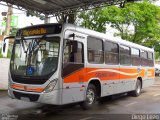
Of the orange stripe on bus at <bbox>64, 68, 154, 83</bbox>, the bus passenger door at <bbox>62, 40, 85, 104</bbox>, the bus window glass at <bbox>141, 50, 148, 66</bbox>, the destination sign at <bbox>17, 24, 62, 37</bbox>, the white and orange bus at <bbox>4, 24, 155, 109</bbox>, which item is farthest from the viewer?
the bus window glass at <bbox>141, 50, 148, 66</bbox>

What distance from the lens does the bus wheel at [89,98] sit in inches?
377

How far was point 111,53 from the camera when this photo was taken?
1129 cm

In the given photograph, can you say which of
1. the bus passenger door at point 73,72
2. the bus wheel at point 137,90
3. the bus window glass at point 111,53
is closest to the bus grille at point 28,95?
the bus passenger door at point 73,72

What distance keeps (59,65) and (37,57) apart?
0.81m

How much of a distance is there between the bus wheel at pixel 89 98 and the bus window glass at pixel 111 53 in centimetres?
145

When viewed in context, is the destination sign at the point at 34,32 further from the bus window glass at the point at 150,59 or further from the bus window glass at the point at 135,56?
the bus window glass at the point at 150,59

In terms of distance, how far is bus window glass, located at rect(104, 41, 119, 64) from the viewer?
10891 millimetres

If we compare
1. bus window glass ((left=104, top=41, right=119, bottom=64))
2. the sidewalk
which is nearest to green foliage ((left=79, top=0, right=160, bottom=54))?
the sidewalk

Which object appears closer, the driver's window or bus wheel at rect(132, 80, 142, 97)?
the driver's window

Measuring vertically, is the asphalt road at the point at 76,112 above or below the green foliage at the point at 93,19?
below

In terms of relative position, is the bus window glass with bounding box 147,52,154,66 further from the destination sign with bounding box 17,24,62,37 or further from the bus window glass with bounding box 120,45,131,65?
the destination sign with bounding box 17,24,62,37

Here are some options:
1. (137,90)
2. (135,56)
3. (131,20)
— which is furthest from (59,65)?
(131,20)

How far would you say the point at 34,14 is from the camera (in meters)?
14.2

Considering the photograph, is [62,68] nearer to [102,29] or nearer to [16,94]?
[16,94]
